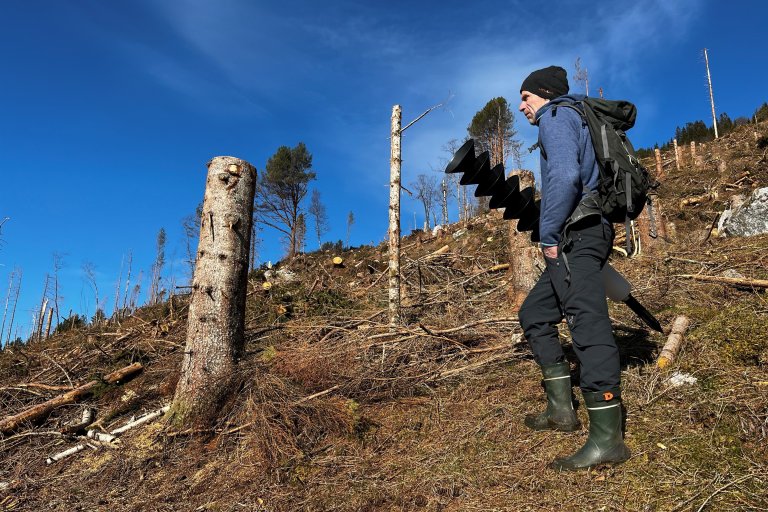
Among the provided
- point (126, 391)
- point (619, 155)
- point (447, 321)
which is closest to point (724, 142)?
point (447, 321)

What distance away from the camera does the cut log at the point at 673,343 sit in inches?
127

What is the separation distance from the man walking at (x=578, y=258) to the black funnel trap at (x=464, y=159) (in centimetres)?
42

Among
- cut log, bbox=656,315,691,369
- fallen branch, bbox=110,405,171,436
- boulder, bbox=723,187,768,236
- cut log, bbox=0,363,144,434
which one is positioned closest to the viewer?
cut log, bbox=656,315,691,369

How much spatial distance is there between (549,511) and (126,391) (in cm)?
492

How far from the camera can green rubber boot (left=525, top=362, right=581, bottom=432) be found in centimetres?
271

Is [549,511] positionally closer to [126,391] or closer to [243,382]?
[243,382]

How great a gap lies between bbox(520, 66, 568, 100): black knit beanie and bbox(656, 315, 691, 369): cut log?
6.97 feet

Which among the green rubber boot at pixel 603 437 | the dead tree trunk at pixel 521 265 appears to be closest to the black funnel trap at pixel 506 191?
the green rubber boot at pixel 603 437

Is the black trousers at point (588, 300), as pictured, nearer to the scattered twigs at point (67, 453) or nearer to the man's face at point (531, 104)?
the man's face at point (531, 104)

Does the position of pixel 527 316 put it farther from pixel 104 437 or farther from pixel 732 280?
pixel 104 437

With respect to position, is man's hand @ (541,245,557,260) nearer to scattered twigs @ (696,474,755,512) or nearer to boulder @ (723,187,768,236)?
scattered twigs @ (696,474,755,512)

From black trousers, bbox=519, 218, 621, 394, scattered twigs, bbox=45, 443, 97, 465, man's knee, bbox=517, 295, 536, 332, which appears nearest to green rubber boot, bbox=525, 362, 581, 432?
man's knee, bbox=517, 295, 536, 332

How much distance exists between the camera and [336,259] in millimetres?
14070

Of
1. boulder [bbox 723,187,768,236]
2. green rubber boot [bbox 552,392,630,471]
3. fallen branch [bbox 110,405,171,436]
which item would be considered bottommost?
fallen branch [bbox 110,405,171,436]
